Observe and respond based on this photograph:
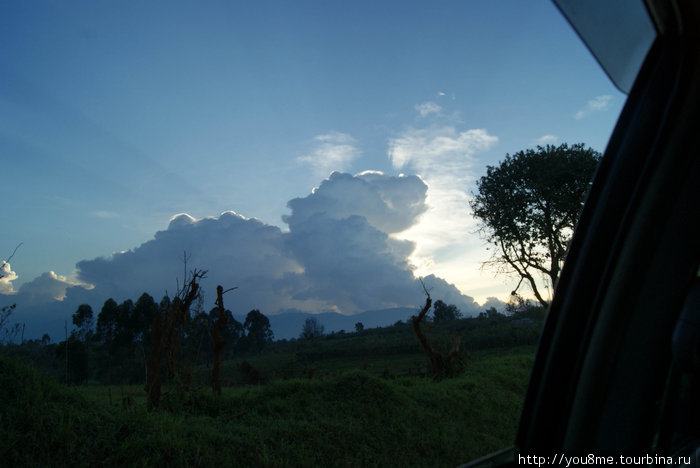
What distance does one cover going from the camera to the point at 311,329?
48438 millimetres

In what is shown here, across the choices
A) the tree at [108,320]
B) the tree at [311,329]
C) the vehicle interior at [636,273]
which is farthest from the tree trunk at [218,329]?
the tree at [311,329]

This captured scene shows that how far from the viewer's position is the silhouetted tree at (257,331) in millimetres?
A: 48375

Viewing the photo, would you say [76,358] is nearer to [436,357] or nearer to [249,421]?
[249,421]

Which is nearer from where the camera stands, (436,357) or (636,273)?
(636,273)

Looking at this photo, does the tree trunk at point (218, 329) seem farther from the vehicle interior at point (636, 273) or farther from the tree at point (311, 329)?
the tree at point (311, 329)

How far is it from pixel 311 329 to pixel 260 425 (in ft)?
143

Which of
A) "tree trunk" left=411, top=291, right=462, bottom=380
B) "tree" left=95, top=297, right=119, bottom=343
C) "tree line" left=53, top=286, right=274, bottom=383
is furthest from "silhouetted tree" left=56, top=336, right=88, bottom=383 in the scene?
"tree" left=95, top=297, right=119, bottom=343

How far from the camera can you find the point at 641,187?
4.53ft

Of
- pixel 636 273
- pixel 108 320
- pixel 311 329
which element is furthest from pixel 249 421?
pixel 311 329

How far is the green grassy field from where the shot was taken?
4.18m

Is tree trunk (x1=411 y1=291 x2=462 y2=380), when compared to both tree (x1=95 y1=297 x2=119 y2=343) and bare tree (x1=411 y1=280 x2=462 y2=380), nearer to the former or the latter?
bare tree (x1=411 y1=280 x2=462 y2=380)

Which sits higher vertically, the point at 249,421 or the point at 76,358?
the point at 76,358

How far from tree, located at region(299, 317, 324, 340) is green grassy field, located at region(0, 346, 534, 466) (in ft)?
128

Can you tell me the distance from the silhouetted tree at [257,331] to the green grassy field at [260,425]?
41.8 metres
